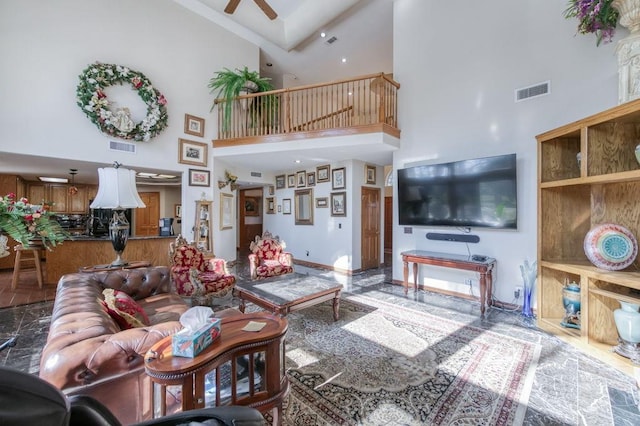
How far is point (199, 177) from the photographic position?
18.0 ft

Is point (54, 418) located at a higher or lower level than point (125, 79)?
lower

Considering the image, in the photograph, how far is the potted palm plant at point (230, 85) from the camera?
546cm

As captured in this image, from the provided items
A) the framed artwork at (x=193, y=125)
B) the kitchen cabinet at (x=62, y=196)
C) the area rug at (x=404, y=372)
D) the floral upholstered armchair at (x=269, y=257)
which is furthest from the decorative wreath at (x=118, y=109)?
the area rug at (x=404, y=372)

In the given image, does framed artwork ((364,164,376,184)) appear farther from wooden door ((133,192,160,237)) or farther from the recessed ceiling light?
the recessed ceiling light

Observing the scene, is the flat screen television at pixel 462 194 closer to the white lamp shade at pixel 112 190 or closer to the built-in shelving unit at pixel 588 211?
the built-in shelving unit at pixel 588 211

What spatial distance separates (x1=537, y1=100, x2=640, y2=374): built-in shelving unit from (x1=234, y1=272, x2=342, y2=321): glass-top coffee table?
2411mm

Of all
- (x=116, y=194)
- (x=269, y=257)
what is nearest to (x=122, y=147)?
(x=116, y=194)

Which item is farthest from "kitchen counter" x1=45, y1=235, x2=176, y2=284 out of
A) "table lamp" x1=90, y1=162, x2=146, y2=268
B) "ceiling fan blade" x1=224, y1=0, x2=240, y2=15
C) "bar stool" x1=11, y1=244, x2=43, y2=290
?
"ceiling fan blade" x1=224, y1=0, x2=240, y2=15

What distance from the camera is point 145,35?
4.83 meters

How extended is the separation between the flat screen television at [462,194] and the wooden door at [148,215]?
26.0ft

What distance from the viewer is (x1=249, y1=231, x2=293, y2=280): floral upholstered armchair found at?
14.7 ft

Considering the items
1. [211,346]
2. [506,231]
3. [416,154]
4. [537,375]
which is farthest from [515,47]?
[211,346]

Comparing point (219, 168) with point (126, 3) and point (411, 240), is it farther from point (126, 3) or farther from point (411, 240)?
point (411, 240)

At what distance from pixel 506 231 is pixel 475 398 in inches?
102
